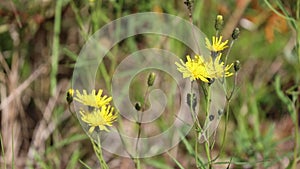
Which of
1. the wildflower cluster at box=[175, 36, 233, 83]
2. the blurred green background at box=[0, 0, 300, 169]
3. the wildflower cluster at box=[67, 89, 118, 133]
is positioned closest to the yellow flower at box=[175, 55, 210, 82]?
the wildflower cluster at box=[175, 36, 233, 83]

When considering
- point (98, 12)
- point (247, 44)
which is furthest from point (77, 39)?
point (247, 44)

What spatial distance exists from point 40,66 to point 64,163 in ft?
0.93

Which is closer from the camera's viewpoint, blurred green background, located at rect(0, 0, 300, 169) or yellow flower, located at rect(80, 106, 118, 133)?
yellow flower, located at rect(80, 106, 118, 133)

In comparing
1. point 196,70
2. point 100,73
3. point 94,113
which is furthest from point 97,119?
point 100,73

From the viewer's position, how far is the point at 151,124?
61.4 inches

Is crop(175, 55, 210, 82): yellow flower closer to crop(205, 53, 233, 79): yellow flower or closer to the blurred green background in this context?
crop(205, 53, 233, 79): yellow flower

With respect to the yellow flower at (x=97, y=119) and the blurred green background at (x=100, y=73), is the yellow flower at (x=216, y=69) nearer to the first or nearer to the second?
the yellow flower at (x=97, y=119)

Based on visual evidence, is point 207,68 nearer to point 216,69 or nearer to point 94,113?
point 216,69

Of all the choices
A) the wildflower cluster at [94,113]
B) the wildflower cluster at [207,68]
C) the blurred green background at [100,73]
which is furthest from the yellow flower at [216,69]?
the blurred green background at [100,73]

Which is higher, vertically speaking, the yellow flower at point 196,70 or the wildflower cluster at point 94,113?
the yellow flower at point 196,70

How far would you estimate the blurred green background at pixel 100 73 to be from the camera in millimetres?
1460

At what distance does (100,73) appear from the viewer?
1584mm

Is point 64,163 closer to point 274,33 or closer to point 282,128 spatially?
point 282,128

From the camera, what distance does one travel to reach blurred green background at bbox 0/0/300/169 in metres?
1.46
